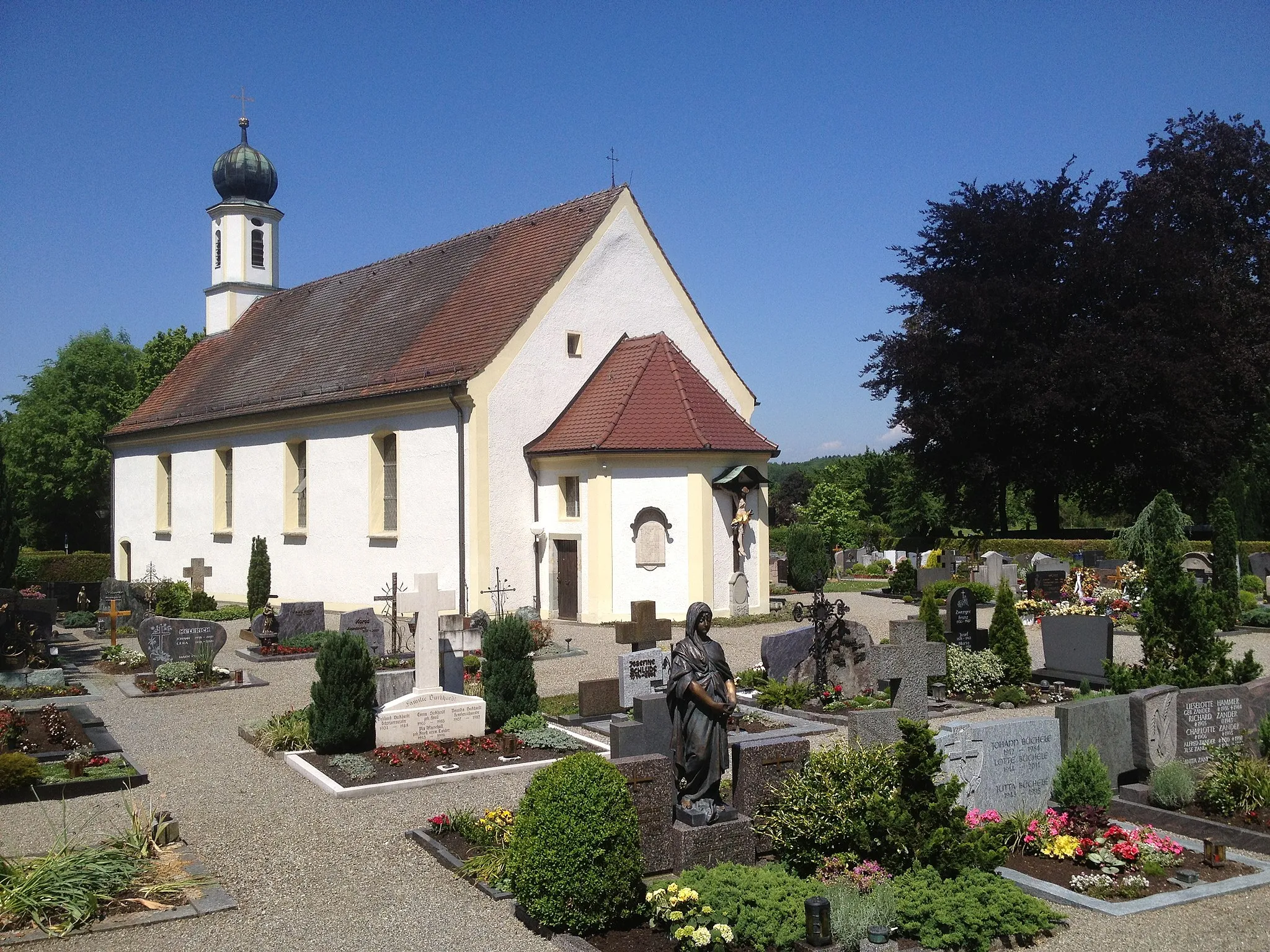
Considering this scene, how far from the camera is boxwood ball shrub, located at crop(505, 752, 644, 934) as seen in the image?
23.5 feet

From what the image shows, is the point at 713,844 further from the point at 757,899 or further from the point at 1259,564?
the point at 1259,564

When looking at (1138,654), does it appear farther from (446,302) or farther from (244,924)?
(446,302)

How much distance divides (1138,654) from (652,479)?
1077cm

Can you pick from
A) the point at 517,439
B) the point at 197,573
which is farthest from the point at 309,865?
the point at 197,573

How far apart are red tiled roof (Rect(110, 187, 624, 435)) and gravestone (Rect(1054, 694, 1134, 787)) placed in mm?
17229

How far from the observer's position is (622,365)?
26.7m

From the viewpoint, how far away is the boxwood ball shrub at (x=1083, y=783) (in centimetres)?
946

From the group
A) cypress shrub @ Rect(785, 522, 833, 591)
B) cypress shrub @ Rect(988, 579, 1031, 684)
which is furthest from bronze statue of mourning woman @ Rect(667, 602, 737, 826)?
cypress shrub @ Rect(785, 522, 833, 591)

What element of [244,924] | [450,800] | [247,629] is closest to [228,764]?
[450,800]

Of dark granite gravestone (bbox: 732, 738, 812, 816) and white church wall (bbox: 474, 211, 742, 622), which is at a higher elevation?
white church wall (bbox: 474, 211, 742, 622)

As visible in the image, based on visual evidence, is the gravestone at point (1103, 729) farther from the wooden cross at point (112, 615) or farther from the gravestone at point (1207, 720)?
the wooden cross at point (112, 615)

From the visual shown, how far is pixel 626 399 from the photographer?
2538 centimetres

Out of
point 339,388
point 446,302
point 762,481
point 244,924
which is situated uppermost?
point 446,302

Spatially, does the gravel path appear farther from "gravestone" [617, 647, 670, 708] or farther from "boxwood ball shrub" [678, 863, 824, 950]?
"gravestone" [617, 647, 670, 708]
